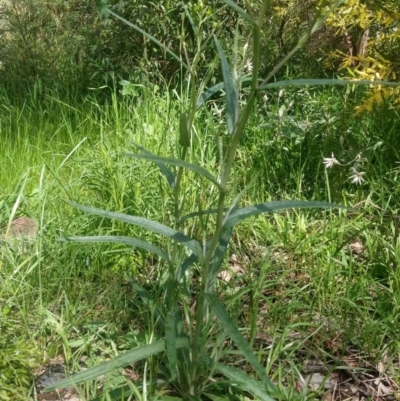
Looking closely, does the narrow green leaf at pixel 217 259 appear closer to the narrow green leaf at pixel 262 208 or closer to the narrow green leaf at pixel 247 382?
the narrow green leaf at pixel 262 208

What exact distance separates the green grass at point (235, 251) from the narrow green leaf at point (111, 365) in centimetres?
13

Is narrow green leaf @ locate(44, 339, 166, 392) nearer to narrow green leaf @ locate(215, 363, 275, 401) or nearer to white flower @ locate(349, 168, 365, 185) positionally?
narrow green leaf @ locate(215, 363, 275, 401)

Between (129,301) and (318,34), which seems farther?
(318,34)

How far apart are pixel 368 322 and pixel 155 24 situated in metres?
2.60

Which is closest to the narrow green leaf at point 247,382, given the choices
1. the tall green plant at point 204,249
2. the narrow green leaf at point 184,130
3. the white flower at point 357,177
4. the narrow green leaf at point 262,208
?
the tall green plant at point 204,249

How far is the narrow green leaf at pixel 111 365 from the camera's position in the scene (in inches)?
58.3

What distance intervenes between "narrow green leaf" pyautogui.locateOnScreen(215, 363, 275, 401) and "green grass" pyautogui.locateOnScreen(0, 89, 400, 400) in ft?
0.48

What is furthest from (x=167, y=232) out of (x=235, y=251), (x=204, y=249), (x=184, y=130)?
(x=235, y=251)

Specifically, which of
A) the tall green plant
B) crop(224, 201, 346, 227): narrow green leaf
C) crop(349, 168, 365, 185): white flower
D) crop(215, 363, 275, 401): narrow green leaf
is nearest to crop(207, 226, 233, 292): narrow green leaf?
the tall green plant

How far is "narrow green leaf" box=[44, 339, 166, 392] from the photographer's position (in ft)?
4.86

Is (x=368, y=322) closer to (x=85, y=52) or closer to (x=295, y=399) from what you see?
(x=295, y=399)

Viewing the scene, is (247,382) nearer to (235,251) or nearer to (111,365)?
(111,365)

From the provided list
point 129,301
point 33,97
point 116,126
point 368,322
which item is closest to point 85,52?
point 33,97

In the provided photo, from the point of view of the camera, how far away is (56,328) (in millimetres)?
1911
